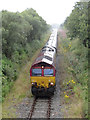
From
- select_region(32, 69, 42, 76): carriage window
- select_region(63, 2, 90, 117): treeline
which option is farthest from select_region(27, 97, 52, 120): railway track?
select_region(63, 2, 90, 117): treeline

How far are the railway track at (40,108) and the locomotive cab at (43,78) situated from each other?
558mm

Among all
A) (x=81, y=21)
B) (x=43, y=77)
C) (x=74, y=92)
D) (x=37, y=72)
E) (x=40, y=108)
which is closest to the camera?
(x=40, y=108)

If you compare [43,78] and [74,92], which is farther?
[74,92]

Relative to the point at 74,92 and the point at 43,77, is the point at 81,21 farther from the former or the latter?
the point at 43,77

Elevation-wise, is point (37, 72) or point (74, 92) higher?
point (37, 72)

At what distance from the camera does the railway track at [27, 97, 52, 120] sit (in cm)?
986

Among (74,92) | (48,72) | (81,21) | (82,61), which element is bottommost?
(74,92)

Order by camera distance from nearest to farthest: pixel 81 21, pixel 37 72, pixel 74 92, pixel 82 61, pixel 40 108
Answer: pixel 40 108 < pixel 37 72 < pixel 74 92 < pixel 81 21 < pixel 82 61

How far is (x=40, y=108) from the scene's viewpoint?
1078 cm

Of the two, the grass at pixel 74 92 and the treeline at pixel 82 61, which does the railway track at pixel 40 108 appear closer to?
the grass at pixel 74 92

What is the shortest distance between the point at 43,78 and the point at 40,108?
2399mm

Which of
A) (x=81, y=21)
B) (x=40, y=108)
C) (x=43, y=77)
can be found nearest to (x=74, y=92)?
(x=43, y=77)

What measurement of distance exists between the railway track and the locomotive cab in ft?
1.83

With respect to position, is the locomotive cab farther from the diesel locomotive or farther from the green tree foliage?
the green tree foliage
